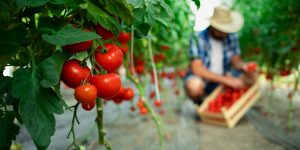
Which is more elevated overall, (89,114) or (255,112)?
(89,114)

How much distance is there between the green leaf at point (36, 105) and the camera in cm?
70

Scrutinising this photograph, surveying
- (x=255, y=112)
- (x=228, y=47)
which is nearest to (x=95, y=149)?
(x=255, y=112)

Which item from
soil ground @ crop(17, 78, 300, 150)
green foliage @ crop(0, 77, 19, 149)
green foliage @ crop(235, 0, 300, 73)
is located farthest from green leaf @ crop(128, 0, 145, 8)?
green foliage @ crop(235, 0, 300, 73)

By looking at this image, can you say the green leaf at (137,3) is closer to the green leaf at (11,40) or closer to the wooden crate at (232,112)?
the green leaf at (11,40)

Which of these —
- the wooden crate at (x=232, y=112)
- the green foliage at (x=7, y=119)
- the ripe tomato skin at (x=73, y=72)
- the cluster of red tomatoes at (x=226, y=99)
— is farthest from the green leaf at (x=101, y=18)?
→ the cluster of red tomatoes at (x=226, y=99)

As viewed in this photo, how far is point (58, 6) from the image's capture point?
83 centimetres

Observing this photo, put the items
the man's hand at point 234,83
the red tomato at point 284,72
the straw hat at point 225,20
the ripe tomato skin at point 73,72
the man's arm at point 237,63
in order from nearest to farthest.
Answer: the ripe tomato skin at point 73,72 < the red tomato at point 284,72 < the man's hand at point 234,83 < the straw hat at point 225,20 < the man's arm at point 237,63

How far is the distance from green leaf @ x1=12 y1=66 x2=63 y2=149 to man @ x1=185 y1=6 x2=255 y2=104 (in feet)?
8.64

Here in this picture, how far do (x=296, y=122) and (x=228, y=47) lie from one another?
1104mm

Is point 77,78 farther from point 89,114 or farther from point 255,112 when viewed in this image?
point 255,112

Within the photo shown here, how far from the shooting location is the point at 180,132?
2615mm

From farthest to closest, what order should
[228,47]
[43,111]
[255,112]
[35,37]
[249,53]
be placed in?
1. [249,53]
2. [228,47]
3. [255,112]
4. [35,37]
5. [43,111]

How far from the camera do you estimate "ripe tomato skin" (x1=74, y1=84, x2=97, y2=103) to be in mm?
777

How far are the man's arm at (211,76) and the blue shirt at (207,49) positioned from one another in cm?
8
